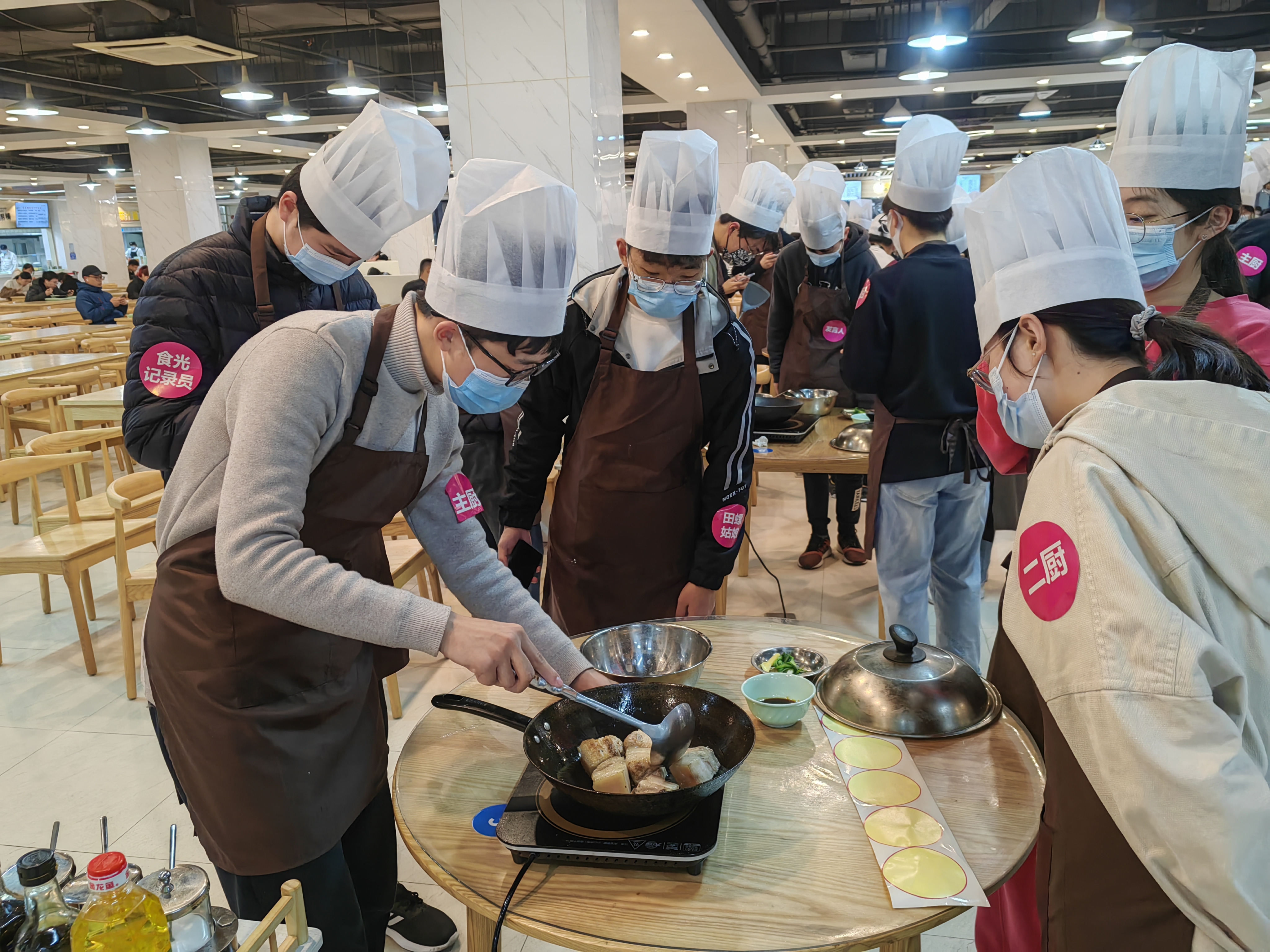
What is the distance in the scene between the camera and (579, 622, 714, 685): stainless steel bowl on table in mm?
1577

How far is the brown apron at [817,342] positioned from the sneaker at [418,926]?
9.16 ft

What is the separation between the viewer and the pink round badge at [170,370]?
189 centimetres

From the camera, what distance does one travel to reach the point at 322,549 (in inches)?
52.0

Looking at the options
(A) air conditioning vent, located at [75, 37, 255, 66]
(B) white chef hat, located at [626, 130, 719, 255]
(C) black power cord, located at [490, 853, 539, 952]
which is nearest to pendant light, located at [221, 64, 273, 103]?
(A) air conditioning vent, located at [75, 37, 255, 66]

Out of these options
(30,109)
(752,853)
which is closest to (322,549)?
(752,853)

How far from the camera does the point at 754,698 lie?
4.75 ft

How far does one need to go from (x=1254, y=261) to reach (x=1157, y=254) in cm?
212

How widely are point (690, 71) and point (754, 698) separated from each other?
9204mm

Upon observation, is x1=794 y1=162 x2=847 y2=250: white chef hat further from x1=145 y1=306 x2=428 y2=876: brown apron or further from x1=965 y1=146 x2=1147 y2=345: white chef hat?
x1=145 y1=306 x2=428 y2=876: brown apron

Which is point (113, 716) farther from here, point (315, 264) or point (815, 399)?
point (815, 399)

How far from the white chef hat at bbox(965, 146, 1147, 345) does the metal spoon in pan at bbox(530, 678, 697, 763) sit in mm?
734

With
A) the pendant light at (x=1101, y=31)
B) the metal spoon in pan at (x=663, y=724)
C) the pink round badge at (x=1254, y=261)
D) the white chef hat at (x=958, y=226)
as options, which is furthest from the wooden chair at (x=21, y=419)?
the pendant light at (x=1101, y=31)

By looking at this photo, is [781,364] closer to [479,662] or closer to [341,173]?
[341,173]

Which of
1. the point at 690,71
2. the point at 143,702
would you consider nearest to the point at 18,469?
the point at 143,702
